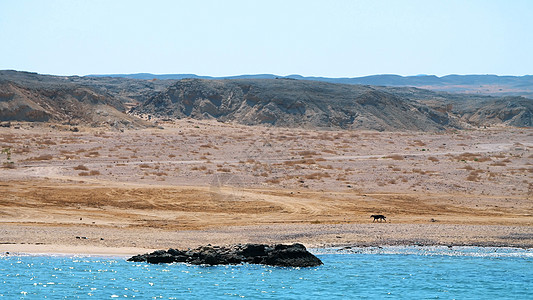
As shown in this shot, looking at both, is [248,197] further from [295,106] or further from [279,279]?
[295,106]

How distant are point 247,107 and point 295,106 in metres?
6.82

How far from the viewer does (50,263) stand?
655 inches

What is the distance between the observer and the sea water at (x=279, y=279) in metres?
14.4

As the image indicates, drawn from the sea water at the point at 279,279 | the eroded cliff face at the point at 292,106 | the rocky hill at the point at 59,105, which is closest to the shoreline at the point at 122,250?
the sea water at the point at 279,279

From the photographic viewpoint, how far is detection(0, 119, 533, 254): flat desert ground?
66.0 ft

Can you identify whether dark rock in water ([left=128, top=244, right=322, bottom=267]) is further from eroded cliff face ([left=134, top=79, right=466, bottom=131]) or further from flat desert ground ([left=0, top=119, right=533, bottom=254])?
eroded cliff face ([left=134, top=79, right=466, bottom=131])

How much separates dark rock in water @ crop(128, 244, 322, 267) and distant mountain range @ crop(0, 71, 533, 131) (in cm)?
5605

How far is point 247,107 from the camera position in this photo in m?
93.1

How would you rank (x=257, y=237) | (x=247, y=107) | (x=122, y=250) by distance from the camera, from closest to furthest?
(x=122, y=250)
(x=257, y=237)
(x=247, y=107)

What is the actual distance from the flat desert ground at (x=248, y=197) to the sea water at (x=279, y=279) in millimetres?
1708

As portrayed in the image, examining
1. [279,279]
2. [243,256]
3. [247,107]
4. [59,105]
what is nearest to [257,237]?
[243,256]

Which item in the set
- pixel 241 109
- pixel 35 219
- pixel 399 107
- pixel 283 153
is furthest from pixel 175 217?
pixel 399 107

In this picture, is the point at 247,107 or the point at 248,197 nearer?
the point at 248,197

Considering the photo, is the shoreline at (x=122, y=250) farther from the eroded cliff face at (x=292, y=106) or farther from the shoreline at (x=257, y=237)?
the eroded cliff face at (x=292, y=106)
